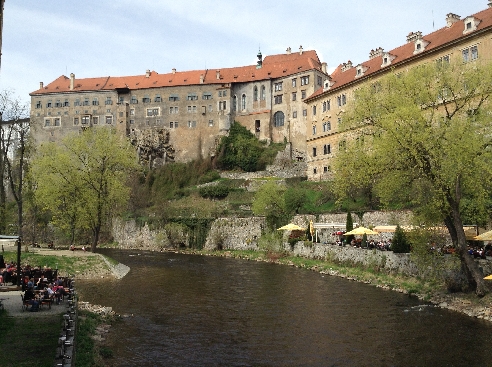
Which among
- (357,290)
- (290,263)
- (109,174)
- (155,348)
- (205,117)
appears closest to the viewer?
(155,348)

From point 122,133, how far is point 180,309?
2384 inches

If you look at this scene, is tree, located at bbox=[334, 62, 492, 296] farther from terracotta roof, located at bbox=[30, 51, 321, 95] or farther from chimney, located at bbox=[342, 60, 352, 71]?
terracotta roof, located at bbox=[30, 51, 321, 95]

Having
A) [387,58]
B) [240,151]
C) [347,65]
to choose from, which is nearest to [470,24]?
[387,58]

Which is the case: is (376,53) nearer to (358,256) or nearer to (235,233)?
(235,233)

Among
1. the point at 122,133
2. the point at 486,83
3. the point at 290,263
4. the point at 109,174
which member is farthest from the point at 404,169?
the point at 122,133

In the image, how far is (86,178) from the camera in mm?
32031

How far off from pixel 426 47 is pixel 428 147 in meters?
26.7

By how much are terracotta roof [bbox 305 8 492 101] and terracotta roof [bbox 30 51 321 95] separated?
58.9 feet

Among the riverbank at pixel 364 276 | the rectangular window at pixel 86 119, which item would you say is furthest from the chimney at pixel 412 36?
the rectangular window at pixel 86 119

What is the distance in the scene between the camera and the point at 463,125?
17.9 meters

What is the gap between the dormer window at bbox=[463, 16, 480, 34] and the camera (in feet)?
118

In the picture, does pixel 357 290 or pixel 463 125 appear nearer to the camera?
pixel 463 125

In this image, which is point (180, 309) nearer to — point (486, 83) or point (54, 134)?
point (486, 83)

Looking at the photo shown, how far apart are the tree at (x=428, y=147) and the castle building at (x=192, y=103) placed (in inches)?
1780
